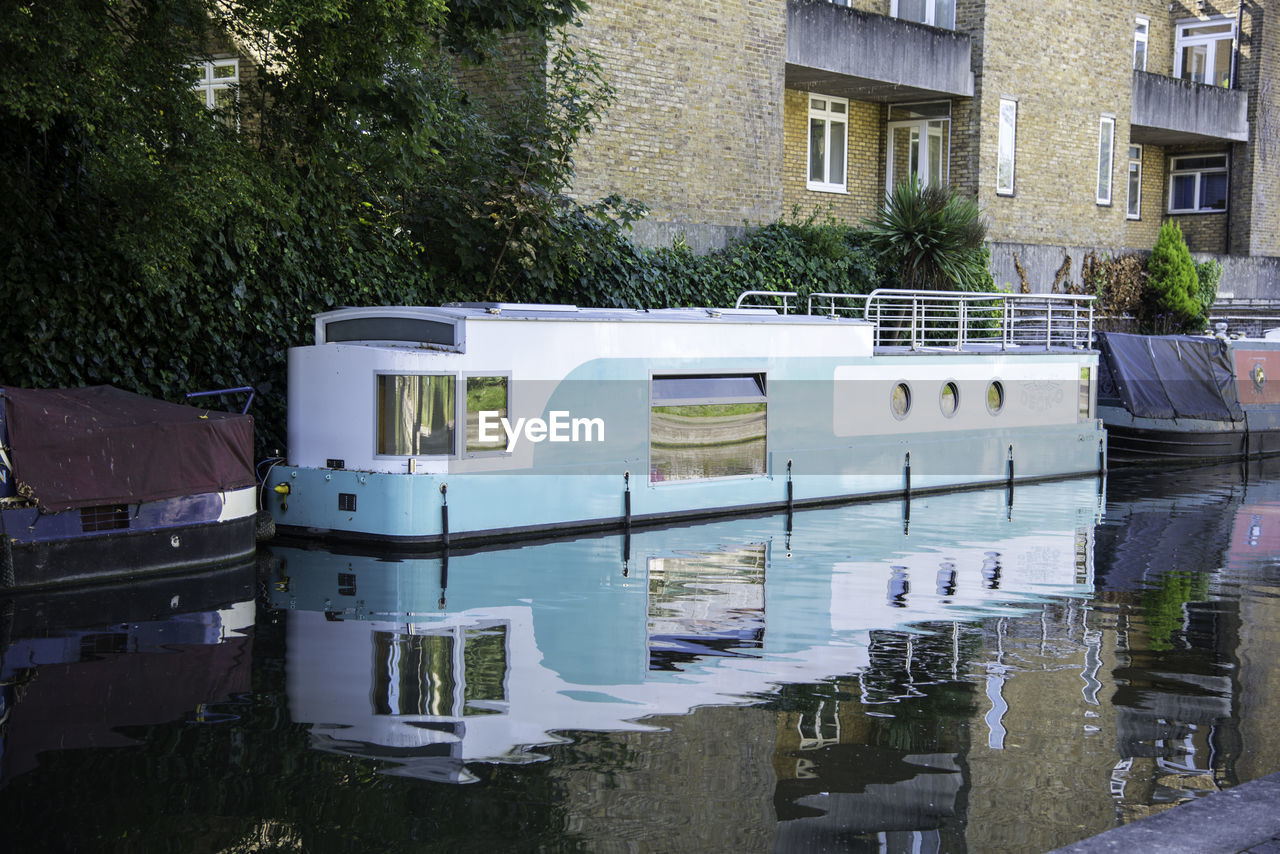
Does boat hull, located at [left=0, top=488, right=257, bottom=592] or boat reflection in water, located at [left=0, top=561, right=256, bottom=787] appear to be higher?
boat hull, located at [left=0, top=488, right=257, bottom=592]

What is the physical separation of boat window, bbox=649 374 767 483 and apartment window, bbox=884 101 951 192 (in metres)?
14.5

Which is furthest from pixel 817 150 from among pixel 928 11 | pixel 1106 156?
pixel 1106 156

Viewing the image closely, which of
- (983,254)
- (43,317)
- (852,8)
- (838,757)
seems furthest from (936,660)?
(852,8)

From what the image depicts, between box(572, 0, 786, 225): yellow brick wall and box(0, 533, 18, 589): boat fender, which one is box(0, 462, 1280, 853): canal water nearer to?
box(0, 533, 18, 589): boat fender

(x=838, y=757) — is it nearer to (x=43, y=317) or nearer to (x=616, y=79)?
(x=43, y=317)

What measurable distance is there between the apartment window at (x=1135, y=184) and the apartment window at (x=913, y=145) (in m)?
10.5

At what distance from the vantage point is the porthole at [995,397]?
20.0 metres

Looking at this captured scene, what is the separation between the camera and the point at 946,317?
19500 mm

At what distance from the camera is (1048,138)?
30.4m

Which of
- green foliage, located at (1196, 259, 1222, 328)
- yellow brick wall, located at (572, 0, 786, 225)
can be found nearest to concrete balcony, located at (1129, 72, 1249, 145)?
green foliage, located at (1196, 259, 1222, 328)

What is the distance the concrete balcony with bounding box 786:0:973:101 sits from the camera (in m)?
25.0

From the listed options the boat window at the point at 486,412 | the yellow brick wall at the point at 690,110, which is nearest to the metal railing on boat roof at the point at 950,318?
the yellow brick wall at the point at 690,110

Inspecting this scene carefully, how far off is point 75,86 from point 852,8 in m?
17.5

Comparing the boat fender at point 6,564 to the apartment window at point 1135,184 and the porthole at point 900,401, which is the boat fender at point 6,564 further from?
the apartment window at point 1135,184
